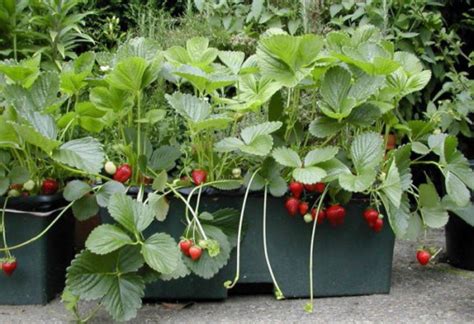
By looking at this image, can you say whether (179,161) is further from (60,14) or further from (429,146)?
(60,14)

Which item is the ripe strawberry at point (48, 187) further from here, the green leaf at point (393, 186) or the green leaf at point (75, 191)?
the green leaf at point (393, 186)

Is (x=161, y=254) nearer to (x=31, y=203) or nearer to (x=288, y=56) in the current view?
(x=31, y=203)

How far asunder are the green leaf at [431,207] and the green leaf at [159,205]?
0.85 metres

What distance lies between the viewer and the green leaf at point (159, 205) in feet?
6.72

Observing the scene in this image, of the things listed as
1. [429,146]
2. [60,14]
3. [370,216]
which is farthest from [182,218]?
[60,14]

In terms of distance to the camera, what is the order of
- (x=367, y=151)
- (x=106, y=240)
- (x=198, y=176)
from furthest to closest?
(x=198, y=176), (x=367, y=151), (x=106, y=240)

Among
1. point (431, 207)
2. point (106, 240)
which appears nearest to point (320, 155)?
point (431, 207)

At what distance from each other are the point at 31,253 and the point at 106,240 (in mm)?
477

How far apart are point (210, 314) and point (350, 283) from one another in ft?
1.61

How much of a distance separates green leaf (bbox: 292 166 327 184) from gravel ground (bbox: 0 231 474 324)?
1.52 feet

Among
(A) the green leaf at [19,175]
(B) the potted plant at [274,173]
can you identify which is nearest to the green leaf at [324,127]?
(B) the potted plant at [274,173]

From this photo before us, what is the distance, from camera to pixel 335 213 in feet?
6.98

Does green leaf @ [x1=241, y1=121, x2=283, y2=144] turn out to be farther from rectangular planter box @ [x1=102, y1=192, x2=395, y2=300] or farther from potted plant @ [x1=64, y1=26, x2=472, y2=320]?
rectangular planter box @ [x1=102, y1=192, x2=395, y2=300]

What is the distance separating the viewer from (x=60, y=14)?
3094 millimetres
